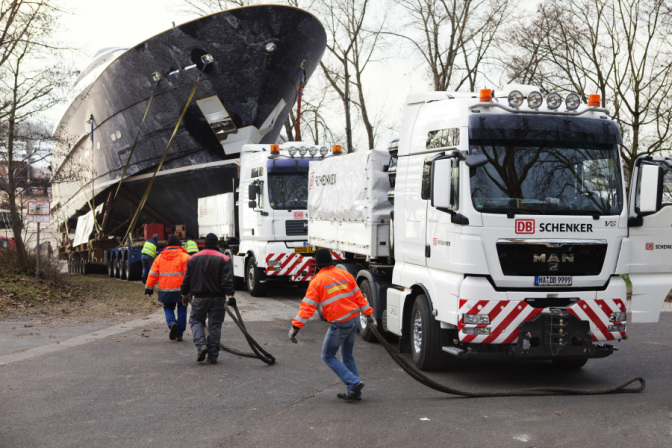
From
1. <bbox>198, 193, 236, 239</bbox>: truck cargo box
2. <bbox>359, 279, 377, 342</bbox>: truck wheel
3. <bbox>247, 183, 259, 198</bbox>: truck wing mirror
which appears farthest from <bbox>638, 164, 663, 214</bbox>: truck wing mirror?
<bbox>198, 193, 236, 239</bbox>: truck cargo box

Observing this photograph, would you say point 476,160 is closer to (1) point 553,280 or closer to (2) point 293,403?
(1) point 553,280

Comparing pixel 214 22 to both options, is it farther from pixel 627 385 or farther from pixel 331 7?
pixel 627 385

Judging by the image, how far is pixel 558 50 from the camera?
80.1 ft

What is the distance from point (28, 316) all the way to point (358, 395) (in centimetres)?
961

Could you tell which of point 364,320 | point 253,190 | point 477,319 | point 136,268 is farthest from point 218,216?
point 477,319

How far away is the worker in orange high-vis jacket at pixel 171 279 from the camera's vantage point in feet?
36.7

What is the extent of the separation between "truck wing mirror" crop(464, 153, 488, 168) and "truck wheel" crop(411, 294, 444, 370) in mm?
1822

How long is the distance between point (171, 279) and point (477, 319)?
17.0 feet

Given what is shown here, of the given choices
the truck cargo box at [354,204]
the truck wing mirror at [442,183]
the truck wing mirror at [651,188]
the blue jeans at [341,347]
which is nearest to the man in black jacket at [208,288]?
the truck cargo box at [354,204]

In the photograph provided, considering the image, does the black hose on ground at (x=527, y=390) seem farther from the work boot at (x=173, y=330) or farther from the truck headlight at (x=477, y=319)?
the work boot at (x=173, y=330)

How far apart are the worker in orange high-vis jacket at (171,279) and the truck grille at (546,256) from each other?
524cm

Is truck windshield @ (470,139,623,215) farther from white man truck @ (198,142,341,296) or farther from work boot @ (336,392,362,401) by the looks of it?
white man truck @ (198,142,341,296)

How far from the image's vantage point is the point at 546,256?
784 cm

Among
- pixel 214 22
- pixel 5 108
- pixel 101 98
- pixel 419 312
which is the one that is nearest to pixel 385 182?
pixel 419 312
